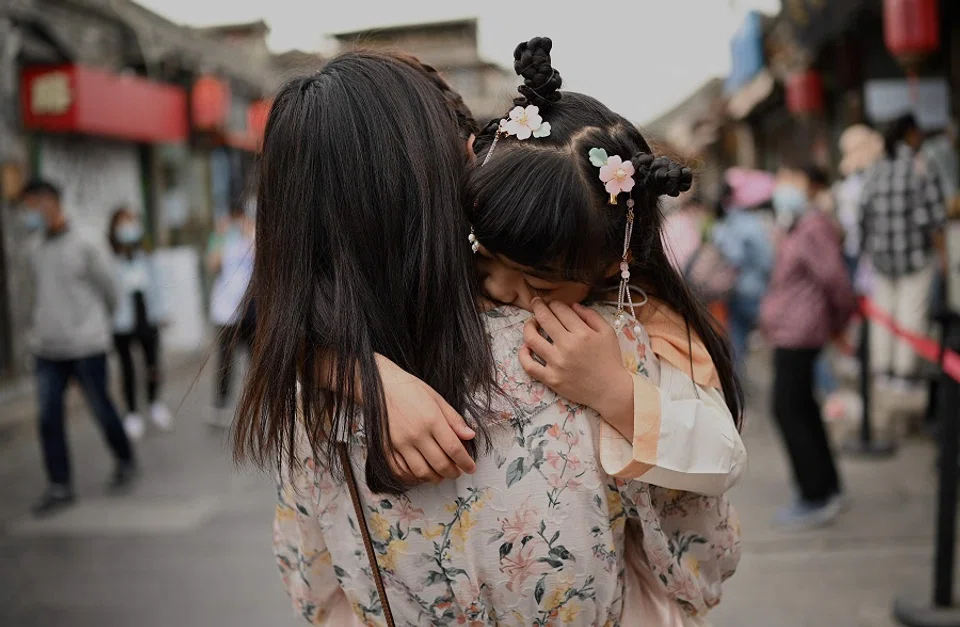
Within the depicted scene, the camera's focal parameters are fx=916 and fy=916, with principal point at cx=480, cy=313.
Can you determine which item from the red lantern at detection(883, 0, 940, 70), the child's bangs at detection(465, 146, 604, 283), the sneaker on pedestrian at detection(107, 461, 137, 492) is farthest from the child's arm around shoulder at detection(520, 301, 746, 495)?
the red lantern at detection(883, 0, 940, 70)

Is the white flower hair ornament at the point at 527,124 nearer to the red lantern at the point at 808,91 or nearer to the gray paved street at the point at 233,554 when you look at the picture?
the gray paved street at the point at 233,554

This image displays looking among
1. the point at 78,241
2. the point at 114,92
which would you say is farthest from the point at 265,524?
the point at 114,92

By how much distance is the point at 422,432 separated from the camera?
1.21 metres

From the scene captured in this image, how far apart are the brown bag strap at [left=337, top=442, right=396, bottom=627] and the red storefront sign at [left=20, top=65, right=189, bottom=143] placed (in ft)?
30.4

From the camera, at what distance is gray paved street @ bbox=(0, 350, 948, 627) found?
3.80 metres

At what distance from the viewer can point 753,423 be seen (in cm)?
677

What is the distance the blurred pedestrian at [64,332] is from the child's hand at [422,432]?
15.8ft

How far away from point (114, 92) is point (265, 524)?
283 inches

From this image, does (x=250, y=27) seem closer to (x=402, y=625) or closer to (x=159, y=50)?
(x=159, y=50)

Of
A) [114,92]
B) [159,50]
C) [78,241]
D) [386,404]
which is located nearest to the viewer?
[386,404]

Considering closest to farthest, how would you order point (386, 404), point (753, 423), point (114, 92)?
1. point (386, 404)
2. point (753, 423)
3. point (114, 92)

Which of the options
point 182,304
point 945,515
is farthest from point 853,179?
point 182,304

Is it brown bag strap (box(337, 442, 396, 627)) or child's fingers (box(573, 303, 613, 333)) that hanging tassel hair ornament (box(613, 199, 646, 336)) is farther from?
brown bag strap (box(337, 442, 396, 627))

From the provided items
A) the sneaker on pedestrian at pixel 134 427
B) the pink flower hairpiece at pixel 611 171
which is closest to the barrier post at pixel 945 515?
the pink flower hairpiece at pixel 611 171
